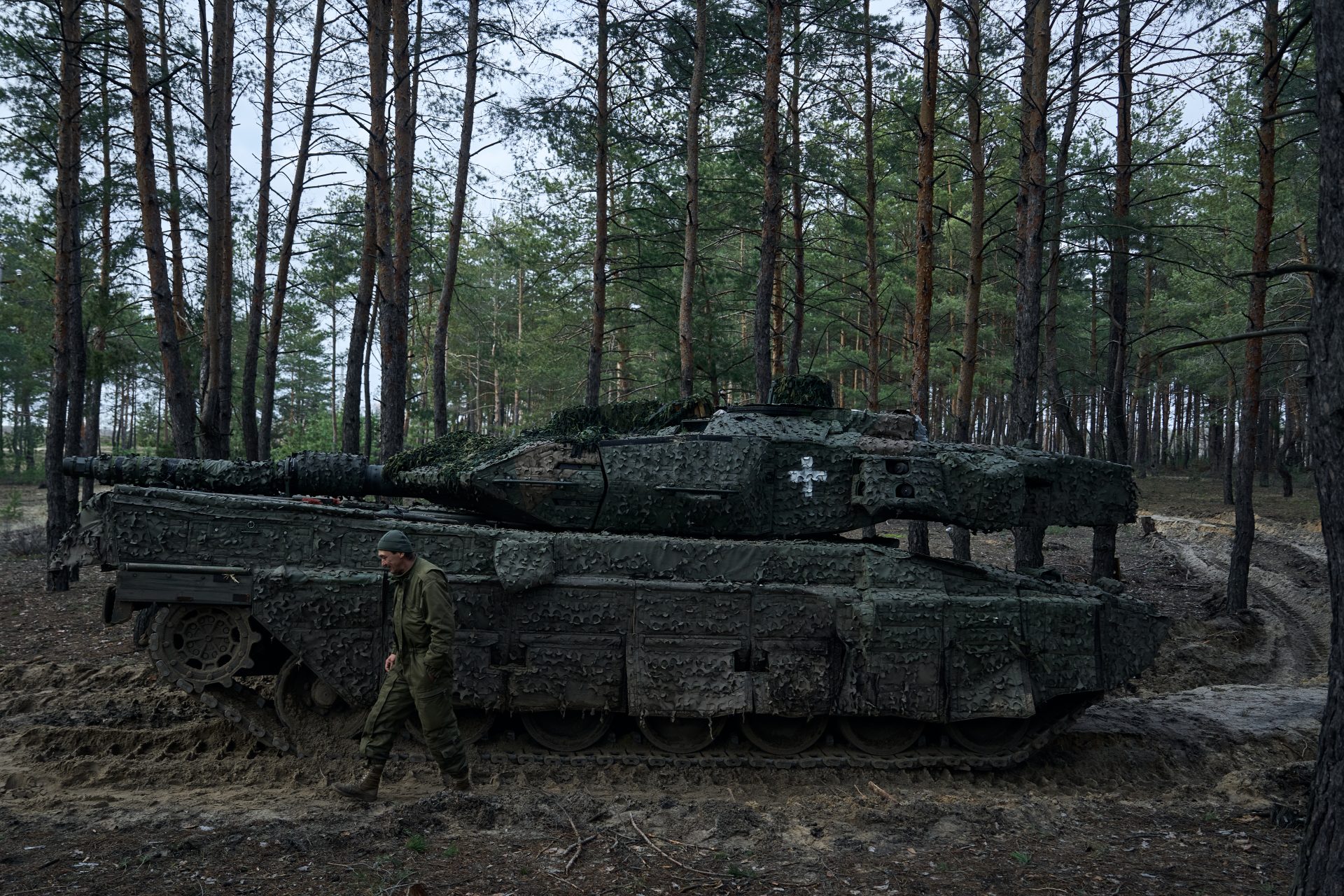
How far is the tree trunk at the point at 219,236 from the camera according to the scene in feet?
42.6

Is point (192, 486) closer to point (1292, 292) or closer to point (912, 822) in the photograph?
point (912, 822)

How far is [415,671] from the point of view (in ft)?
18.6

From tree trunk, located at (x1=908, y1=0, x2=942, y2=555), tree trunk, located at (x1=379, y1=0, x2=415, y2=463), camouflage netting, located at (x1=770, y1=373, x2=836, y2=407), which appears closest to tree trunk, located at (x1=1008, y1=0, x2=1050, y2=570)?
tree trunk, located at (x1=908, y1=0, x2=942, y2=555)

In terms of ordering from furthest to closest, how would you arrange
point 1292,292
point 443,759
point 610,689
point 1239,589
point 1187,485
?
point 1187,485 → point 1292,292 → point 1239,589 → point 610,689 → point 443,759

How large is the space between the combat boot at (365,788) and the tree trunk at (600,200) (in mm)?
8571

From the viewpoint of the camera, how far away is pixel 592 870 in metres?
4.76

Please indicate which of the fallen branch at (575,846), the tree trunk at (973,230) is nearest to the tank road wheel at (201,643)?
the fallen branch at (575,846)

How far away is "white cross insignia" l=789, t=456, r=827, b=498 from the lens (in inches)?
284

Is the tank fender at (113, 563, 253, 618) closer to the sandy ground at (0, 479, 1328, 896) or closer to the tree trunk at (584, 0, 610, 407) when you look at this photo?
the sandy ground at (0, 479, 1328, 896)

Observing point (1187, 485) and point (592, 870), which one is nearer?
point (592, 870)

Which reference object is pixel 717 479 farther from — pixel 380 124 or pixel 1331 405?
pixel 380 124

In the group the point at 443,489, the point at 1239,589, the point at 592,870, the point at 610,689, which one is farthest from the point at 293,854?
the point at 1239,589

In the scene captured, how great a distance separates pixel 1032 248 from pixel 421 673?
27.9ft

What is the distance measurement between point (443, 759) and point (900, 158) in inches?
632
